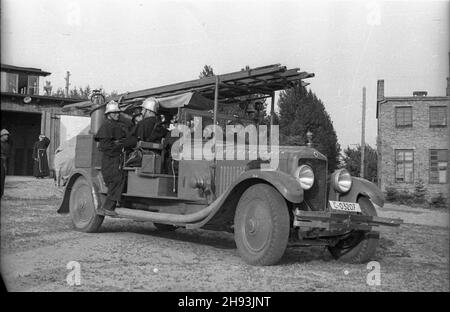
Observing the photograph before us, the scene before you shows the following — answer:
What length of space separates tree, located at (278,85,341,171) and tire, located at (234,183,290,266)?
1.85m

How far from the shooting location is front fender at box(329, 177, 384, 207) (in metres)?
6.01

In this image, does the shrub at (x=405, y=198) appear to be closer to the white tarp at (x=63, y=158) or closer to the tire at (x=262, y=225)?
the white tarp at (x=63, y=158)

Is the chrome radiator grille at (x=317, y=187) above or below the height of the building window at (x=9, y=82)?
below

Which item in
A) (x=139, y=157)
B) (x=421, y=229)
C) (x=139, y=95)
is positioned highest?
(x=139, y=95)

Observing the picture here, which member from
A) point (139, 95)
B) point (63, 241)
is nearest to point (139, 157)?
point (139, 95)

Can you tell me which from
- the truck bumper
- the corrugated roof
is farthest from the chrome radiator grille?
the corrugated roof

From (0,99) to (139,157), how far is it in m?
3.34

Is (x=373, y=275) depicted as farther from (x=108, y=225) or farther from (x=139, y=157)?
(x=108, y=225)

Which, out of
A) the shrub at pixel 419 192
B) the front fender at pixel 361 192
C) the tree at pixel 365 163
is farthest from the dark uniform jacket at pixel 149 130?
the shrub at pixel 419 192

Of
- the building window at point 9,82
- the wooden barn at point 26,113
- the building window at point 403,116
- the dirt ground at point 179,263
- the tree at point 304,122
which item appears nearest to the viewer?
the building window at point 9,82

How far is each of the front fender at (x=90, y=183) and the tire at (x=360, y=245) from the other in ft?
12.9

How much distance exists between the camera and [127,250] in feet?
21.1

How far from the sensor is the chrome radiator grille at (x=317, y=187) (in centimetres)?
591
